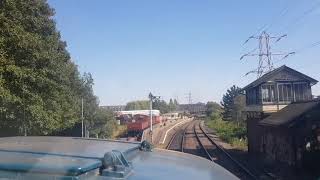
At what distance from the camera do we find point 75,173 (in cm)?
198

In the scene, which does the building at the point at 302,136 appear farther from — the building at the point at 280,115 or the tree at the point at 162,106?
the tree at the point at 162,106

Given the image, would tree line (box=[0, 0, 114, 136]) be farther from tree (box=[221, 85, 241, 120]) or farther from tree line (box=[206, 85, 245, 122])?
tree (box=[221, 85, 241, 120])

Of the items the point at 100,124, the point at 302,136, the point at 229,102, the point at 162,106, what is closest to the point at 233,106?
the point at 229,102

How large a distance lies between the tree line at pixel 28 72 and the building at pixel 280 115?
11.8 metres

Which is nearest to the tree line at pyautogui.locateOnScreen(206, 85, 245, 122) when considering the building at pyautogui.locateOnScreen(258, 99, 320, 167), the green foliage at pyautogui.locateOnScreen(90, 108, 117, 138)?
the green foliage at pyautogui.locateOnScreen(90, 108, 117, 138)

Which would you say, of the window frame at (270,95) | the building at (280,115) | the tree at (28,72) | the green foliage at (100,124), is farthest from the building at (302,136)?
the green foliage at (100,124)

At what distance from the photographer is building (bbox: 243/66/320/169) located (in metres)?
24.8

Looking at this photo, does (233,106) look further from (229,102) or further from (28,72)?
(28,72)

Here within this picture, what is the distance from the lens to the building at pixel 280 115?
24.8 meters

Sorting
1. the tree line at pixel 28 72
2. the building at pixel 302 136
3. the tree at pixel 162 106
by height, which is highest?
the tree at pixel 162 106

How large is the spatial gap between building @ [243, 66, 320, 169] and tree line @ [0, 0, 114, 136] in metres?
11.8

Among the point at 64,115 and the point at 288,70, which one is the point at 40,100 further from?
the point at 288,70

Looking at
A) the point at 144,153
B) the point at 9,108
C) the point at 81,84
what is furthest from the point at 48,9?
the point at 144,153

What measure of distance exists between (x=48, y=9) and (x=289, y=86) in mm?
21475
